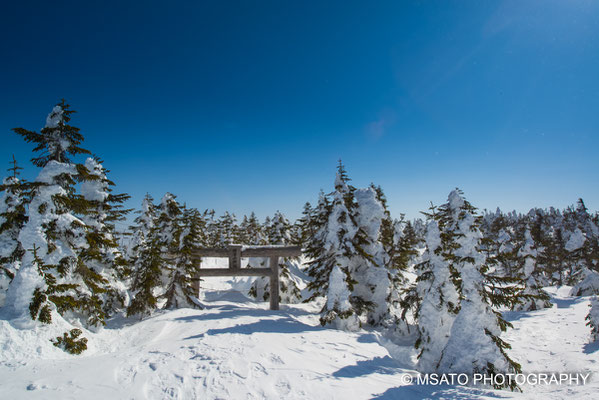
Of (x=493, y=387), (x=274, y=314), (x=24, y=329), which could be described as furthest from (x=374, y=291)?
(x=24, y=329)

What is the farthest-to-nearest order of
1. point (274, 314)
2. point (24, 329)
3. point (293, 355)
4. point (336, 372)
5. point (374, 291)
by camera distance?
point (374, 291), point (274, 314), point (293, 355), point (336, 372), point (24, 329)

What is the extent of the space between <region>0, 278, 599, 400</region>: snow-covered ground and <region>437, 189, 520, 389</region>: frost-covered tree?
0.79 metres

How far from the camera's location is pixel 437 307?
9.41m

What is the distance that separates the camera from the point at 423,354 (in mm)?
9477

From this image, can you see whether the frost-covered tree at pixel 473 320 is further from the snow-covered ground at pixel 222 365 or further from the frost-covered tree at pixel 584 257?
the frost-covered tree at pixel 584 257

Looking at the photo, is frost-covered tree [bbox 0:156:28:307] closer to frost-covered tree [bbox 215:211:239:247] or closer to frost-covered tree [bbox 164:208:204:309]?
frost-covered tree [bbox 164:208:204:309]

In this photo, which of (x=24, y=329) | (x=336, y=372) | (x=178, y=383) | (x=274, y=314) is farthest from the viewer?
(x=274, y=314)

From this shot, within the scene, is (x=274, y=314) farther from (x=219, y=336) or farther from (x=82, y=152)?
(x=82, y=152)

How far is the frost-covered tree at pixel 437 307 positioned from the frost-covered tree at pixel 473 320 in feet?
1.95

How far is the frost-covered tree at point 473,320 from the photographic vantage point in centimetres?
757

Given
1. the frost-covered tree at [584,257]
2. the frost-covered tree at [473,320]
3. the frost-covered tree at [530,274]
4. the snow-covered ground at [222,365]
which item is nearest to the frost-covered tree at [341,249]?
the snow-covered ground at [222,365]

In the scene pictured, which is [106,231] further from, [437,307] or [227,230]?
[227,230]

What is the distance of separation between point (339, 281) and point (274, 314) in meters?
3.79

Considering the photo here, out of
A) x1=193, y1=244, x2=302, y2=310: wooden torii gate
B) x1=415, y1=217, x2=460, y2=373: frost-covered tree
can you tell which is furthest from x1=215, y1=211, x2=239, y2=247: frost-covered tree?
x1=415, y1=217, x2=460, y2=373: frost-covered tree
